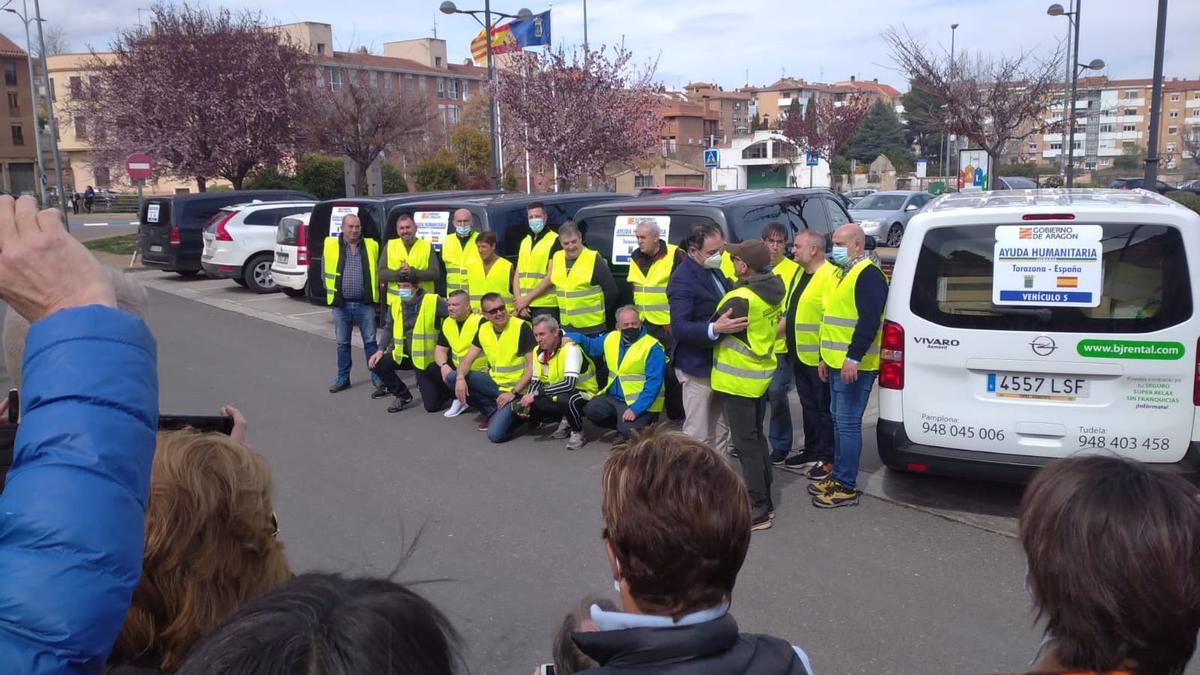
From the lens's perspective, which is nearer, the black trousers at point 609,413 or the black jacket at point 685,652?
the black jacket at point 685,652

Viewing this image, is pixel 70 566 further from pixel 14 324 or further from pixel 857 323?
pixel 857 323

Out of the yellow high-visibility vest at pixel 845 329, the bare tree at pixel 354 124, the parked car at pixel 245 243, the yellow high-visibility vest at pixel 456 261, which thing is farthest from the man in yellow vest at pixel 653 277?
the bare tree at pixel 354 124

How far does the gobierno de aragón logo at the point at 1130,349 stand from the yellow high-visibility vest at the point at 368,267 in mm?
6531

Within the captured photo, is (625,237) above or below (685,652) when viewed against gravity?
above

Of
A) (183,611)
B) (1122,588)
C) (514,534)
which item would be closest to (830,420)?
(514,534)

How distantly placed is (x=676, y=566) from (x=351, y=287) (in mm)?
7937

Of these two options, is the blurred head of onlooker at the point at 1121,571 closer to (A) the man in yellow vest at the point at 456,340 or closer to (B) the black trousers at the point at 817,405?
(B) the black trousers at the point at 817,405

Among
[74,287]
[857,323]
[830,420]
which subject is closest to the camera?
[74,287]

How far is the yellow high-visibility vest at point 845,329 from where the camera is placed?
585 centimetres

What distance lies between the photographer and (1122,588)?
1.70 m

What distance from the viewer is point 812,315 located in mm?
6367

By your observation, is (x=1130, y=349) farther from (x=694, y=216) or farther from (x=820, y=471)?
(x=694, y=216)

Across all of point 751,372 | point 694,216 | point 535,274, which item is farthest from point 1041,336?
point 535,274

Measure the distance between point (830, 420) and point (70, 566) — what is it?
602cm
